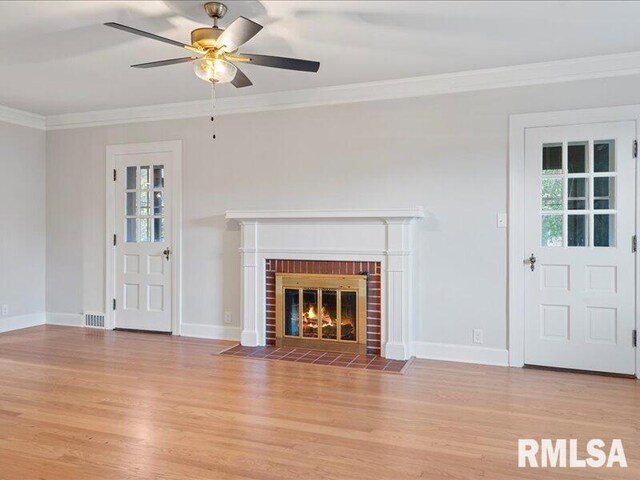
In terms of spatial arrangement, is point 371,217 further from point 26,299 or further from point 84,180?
point 26,299

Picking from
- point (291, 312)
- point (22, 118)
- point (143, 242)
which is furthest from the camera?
point (22, 118)

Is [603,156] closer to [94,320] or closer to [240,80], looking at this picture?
[240,80]

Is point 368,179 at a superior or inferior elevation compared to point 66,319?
superior

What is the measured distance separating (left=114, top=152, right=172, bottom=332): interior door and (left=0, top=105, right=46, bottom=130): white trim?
1.15m

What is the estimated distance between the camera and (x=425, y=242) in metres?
4.38

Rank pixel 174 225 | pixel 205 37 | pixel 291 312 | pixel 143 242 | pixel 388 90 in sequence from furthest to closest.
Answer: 1. pixel 143 242
2. pixel 174 225
3. pixel 291 312
4. pixel 388 90
5. pixel 205 37

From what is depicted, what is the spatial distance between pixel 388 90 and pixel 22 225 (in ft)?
14.5

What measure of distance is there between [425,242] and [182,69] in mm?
2561

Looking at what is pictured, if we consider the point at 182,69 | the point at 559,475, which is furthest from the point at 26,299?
the point at 559,475

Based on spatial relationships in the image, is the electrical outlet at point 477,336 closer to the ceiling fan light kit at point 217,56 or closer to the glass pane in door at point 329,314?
the glass pane in door at point 329,314

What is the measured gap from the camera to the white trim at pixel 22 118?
213 inches

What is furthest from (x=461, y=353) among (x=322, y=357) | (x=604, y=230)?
(x=604, y=230)

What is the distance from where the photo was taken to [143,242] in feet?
17.9

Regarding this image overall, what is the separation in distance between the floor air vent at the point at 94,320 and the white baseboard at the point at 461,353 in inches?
140
